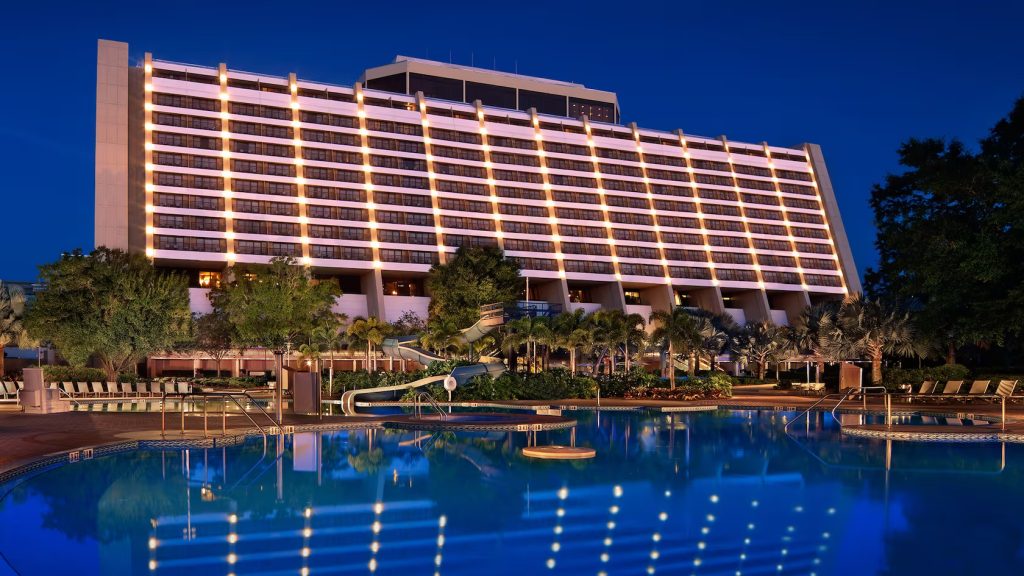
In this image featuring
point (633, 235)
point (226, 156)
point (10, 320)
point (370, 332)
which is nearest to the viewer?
point (10, 320)

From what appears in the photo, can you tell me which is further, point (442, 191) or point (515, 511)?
point (442, 191)

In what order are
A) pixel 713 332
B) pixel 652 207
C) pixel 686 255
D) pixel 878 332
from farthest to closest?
1. pixel 652 207
2. pixel 686 255
3. pixel 713 332
4. pixel 878 332

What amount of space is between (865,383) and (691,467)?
3012 centimetres

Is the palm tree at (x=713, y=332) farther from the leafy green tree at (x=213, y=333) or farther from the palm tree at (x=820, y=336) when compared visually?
the leafy green tree at (x=213, y=333)

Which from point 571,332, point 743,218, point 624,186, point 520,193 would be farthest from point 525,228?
point 571,332

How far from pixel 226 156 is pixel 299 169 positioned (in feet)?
19.0

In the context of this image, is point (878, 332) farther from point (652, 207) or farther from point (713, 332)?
point (652, 207)

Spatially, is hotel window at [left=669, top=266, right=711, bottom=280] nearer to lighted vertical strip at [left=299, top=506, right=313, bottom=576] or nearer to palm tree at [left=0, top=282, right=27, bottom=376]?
palm tree at [left=0, top=282, right=27, bottom=376]

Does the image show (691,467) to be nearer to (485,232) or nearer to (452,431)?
(452,431)

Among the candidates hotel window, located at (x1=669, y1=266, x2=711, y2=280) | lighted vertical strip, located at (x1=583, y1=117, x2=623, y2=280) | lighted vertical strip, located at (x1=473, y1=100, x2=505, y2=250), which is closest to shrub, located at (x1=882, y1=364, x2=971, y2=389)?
lighted vertical strip, located at (x1=473, y1=100, x2=505, y2=250)

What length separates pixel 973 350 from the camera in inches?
1895

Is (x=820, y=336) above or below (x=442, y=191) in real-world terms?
below

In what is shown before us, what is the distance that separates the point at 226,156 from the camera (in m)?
74.2

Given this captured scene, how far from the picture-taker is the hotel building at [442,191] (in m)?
72.1
